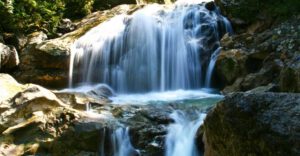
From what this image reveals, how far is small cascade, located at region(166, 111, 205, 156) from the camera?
742 centimetres

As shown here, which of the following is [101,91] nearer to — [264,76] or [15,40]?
[15,40]

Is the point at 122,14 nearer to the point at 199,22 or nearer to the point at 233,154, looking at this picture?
the point at 199,22

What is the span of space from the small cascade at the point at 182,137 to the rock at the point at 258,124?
10.2 ft

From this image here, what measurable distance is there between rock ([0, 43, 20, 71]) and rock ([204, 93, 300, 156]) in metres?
9.36

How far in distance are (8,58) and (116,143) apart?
6.14 metres

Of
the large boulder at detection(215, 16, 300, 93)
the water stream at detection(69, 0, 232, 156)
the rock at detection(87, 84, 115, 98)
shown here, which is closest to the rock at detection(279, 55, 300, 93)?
the large boulder at detection(215, 16, 300, 93)

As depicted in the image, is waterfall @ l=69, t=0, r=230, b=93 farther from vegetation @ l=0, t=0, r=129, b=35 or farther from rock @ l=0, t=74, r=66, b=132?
rock @ l=0, t=74, r=66, b=132

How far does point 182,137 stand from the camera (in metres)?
7.63

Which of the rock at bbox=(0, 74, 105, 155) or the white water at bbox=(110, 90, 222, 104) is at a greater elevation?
the white water at bbox=(110, 90, 222, 104)

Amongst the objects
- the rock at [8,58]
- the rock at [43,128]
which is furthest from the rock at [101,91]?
the rock at [8,58]

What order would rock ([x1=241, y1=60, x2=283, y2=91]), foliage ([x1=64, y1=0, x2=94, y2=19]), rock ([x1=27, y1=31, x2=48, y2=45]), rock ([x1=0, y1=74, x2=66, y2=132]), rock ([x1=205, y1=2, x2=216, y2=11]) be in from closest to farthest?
rock ([x1=0, y1=74, x2=66, y2=132]) < rock ([x1=241, y1=60, x2=283, y2=91]) < rock ([x1=27, y1=31, x2=48, y2=45]) < rock ([x1=205, y1=2, x2=216, y2=11]) < foliage ([x1=64, y1=0, x2=94, y2=19])

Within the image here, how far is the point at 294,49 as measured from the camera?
1039 centimetres

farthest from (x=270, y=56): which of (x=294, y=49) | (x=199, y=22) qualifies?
(x=199, y=22)

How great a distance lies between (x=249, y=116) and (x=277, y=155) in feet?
1.55
